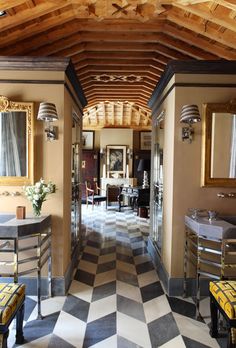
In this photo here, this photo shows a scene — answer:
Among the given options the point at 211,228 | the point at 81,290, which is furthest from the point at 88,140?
the point at 211,228

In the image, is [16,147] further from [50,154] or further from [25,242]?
[25,242]

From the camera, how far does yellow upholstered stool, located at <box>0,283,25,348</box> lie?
1697 millimetres

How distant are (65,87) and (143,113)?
685 cm

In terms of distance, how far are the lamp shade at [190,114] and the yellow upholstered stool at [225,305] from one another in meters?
1.59

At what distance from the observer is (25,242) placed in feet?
9.75

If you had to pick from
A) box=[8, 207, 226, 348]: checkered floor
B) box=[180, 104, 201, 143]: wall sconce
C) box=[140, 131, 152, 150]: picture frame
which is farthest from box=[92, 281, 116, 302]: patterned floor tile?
box=[140, 131, 152, 150]: picture frame

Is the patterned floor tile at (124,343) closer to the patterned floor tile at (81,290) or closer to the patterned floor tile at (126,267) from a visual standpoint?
the patterned floor tile at (81,290)

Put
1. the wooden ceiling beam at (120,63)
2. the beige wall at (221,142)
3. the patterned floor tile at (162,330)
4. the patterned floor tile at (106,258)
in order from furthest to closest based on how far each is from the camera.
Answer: the wooden ceiling beam at (120,63) < the patterned floor tile at (106,258) < the beige wall at (221,142) < the patterned floor tile at (162,330)

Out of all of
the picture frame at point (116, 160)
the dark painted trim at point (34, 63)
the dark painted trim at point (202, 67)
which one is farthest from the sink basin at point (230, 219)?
the picture frame at point (116, 160)

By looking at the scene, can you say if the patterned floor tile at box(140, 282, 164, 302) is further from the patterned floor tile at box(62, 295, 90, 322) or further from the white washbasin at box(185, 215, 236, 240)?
the white washbasin at box(185, 215, 236, 240)

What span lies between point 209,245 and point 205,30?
97.4 inches

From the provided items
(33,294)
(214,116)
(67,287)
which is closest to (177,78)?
(214,116)

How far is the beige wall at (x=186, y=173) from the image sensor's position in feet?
9.71

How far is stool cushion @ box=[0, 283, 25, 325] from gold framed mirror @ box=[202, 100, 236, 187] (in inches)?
84.8
